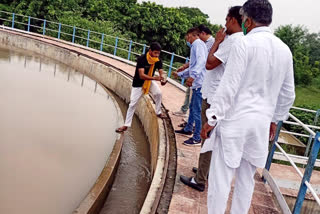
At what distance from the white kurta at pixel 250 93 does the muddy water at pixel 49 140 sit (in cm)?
255

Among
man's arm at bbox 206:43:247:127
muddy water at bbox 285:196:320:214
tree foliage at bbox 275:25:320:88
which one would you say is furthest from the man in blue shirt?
tree foliage at bbox 275:25:320:88

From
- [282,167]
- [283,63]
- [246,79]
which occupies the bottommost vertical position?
[282,167]

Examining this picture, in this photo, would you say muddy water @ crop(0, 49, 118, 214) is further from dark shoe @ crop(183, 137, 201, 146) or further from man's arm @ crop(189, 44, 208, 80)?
man's arm @ crop(189, 44, 208, 80)

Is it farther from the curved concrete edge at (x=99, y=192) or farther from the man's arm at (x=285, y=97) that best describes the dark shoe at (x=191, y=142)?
the man's arm at (x=285, y=97)

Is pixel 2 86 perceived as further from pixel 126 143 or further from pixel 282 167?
Result: pixel 282 167

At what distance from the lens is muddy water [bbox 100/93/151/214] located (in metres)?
4.00

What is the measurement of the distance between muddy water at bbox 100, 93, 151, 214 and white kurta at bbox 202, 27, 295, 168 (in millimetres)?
2244

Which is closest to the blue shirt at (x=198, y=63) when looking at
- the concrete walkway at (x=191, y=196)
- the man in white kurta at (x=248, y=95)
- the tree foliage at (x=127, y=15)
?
the concrete walkway at (x=191, y=196)

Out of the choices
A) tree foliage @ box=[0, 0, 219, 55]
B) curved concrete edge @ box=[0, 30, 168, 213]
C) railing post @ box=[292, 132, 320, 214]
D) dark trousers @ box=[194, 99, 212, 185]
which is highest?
→ tree foliage @ box=[0, 0, 219, 55]

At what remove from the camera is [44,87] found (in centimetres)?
867

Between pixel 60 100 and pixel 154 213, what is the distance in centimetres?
557

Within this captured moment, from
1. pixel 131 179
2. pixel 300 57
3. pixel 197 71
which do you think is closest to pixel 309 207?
pixel 197 71

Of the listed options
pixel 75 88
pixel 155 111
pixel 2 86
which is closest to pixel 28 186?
pixel 155 111

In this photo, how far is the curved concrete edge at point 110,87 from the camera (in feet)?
11.1
